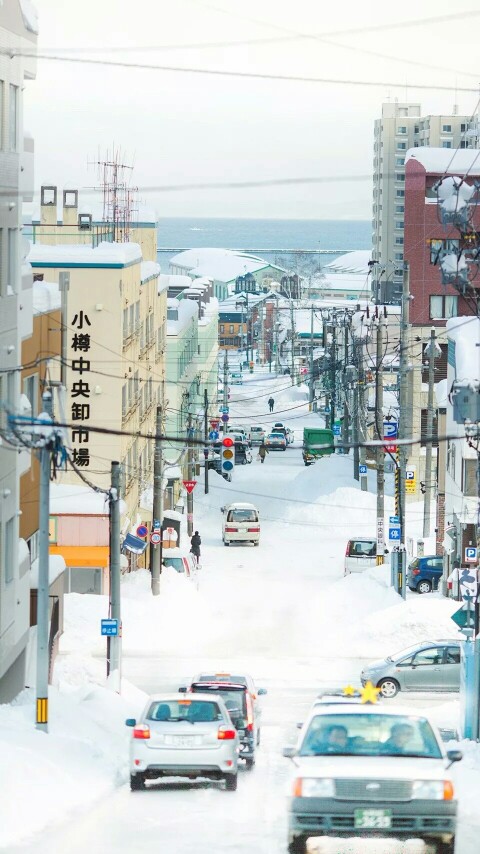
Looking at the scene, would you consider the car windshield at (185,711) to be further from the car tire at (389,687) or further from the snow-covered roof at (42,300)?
the snow-covered roof at (42,300)

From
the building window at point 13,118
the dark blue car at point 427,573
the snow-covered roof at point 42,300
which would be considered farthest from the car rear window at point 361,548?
the building window at point 13,118

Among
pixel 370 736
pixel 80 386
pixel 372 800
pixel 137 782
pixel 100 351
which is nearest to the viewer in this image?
pixel 372 800

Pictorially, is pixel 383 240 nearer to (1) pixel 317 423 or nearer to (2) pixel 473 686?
(1) pixel 317 423

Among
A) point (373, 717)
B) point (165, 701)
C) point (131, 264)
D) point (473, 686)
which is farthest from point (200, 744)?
point (131, 264)

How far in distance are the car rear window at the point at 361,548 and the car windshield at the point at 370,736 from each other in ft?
126

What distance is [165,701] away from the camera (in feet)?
66.9

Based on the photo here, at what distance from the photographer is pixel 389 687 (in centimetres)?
3456

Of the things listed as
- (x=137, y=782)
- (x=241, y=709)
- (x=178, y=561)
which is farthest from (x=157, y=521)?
(x=137, y=782)

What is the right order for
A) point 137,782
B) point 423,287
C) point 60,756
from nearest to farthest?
point 137,782 → point 60,756 → point 423,287

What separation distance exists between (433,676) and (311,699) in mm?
2833

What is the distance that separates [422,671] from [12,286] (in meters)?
13.3

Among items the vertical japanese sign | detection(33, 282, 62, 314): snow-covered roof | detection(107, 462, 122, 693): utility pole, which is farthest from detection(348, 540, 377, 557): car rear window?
detection(107, 462, 122, 693): utility pole

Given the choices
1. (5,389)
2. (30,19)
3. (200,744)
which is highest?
(30,19)

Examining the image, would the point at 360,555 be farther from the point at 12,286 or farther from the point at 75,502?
the point at 12,286
